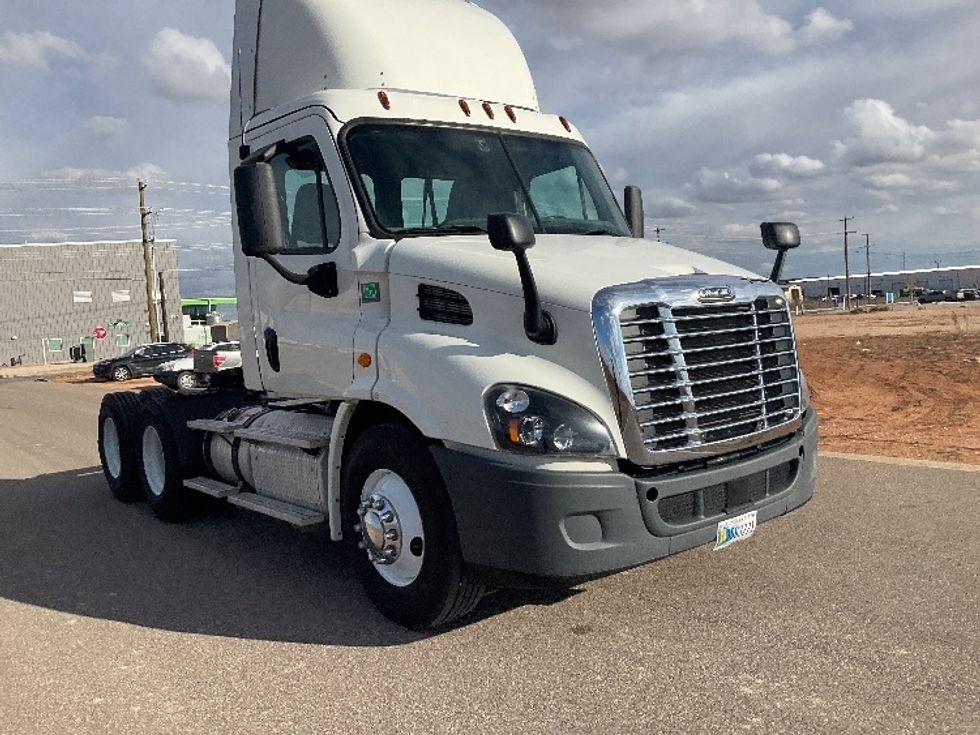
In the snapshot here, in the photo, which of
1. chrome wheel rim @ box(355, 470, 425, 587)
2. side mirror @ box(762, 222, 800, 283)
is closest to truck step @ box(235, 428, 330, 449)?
chrome wheel rim @ box(355, 470, 425, 587)

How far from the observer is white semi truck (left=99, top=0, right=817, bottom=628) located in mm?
3945

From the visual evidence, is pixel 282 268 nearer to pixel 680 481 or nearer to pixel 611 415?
pixel 611 415

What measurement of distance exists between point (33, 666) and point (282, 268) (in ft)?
7.94

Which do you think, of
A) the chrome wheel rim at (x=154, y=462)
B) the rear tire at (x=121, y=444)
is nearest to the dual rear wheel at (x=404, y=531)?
the chrome wheel rim at (x=154, y=462)

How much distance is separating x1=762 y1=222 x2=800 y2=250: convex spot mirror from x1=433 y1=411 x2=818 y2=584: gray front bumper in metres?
2.06

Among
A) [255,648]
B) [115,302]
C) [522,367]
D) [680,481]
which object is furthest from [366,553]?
[115,302]

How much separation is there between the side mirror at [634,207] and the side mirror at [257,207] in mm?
2685

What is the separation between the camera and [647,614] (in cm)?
450

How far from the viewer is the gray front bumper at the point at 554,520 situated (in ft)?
A: 12.5

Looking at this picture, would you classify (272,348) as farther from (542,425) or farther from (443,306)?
(542,425)

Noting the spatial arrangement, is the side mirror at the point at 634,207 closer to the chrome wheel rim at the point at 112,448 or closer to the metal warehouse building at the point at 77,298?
the chrome wheel rim at the point at 112,448

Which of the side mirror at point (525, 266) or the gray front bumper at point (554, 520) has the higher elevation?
the side mirror at point (525, 266)

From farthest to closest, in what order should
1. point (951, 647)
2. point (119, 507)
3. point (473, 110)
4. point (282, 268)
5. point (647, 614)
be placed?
1. point (119, 507)
2. point (473, 110)
3. point (282, 268)
4. point (647, 614)
5. point (951, 647)

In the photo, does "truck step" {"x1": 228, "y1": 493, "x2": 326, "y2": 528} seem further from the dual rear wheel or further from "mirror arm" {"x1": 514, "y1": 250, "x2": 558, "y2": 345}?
"mirror arm" {"x1": 514, "y1": 250, "x2": 558, "y2": 345}
